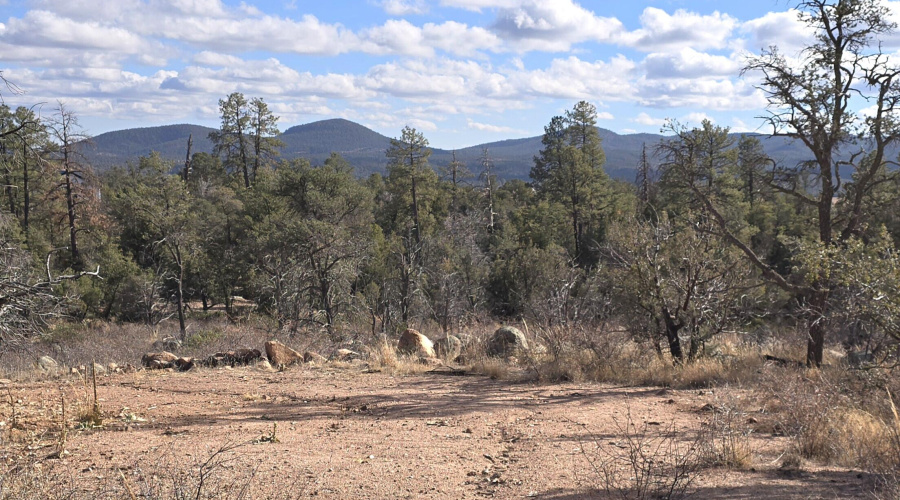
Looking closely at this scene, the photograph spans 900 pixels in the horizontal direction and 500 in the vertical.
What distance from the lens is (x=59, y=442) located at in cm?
578

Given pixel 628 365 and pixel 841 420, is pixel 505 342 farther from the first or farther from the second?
pixel 841 420

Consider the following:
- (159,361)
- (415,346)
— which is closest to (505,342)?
(415,346)

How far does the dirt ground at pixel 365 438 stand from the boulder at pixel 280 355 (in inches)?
57.6

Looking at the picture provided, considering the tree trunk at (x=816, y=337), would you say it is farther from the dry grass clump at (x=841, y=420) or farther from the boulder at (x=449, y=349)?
the boulder at (x=449, y=349)

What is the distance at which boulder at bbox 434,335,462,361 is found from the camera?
12.0 m

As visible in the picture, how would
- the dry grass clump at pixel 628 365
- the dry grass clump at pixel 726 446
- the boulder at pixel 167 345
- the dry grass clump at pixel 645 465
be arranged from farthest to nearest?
1. the boulder at pixel 167 345
2. the dry grass clump at pixel 628 365
3. the dry grass clump at pixel 726 446
4. the dry grass clump at pixel 645 465

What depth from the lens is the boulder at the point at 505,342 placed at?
11.8 meters

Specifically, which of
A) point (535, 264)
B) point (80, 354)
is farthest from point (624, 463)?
point (535, 264)

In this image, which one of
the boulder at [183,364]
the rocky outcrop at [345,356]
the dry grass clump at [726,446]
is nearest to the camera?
the dry grass clump at [726,446]

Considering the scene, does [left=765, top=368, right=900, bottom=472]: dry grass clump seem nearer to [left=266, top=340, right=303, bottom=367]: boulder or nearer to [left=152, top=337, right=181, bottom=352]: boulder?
[left=266, top=340, right=303, bottom=367]: boulder

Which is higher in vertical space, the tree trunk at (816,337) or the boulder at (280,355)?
the tree trunk at (816,337)

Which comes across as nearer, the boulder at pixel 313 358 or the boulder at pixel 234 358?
the boulder at pixel 234 358

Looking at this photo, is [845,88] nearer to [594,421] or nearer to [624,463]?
[594,421]

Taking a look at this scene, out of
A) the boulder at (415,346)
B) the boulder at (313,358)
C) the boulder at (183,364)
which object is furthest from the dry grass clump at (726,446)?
the boulder at (183,364)
